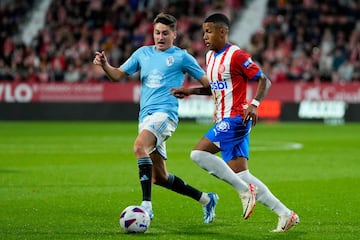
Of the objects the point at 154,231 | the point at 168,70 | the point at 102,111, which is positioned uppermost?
the point at 168,70

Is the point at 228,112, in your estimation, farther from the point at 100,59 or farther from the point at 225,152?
the point at 100,59

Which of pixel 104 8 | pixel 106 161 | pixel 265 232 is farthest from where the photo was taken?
pixel 104 8

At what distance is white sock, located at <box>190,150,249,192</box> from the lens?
8336 millimetres

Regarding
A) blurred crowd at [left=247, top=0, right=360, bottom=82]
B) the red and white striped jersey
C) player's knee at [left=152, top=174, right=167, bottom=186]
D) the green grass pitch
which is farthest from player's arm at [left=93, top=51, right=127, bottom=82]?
blurred crowd at [left=247, top=0, right=360, bottom=82]

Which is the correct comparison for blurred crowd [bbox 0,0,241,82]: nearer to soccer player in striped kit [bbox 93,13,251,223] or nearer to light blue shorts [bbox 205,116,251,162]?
soccer player in striped kit [bbox 93,13,251,223]

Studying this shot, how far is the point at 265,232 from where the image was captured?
8.35 m

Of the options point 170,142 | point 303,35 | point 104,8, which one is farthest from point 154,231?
point 104,8

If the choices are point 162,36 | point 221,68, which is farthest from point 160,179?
point 221,68

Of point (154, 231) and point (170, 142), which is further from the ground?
point (154, 231)

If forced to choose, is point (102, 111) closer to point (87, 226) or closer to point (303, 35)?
point (303, 35)

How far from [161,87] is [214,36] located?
1096 mm

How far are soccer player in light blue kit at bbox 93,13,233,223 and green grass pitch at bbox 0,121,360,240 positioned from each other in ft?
1.25

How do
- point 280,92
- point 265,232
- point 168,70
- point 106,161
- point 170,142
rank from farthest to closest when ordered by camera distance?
point 280,92, point 170,142, point 106,161, point 168,70, point 265,232

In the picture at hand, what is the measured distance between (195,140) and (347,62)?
9.59 m
